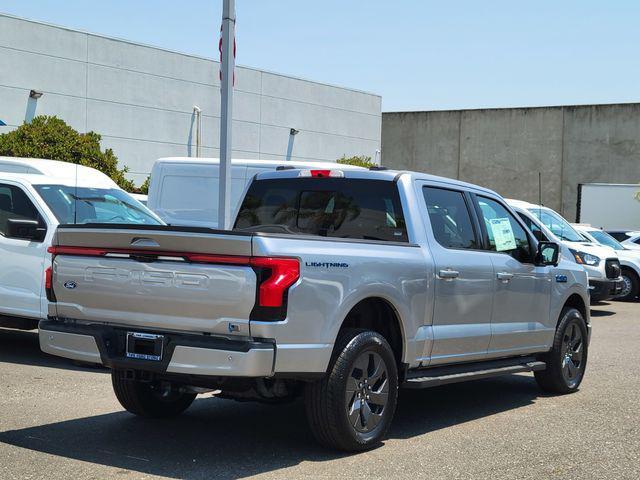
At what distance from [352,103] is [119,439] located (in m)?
37.6

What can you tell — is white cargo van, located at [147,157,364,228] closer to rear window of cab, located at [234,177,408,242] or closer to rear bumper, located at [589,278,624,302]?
rear bumper, located at [589,278,624,302]

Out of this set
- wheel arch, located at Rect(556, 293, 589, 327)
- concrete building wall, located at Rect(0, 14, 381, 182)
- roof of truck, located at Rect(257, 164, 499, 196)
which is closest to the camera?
roof of truck, located at Rect(257, 164, 499, 196)

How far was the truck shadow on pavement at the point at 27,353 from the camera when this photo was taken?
416 inches

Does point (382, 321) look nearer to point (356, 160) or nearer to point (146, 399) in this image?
point (146, 399)

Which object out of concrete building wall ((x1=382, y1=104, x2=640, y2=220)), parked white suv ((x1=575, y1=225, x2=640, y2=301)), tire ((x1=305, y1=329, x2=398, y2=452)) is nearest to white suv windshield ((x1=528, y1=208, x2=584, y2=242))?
parked white suv ((x1=575, y1=225, x2=640, y2=301))

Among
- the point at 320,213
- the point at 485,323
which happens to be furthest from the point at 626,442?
the point at 320,213

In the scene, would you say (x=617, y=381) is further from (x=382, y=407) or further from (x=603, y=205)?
(x=603, y=205)

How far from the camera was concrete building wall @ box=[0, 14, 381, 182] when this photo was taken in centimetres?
3075

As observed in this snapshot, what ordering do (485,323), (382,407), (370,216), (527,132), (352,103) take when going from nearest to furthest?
(382,407) → (370,216) → (485,323) → (352,103) → (527,132)

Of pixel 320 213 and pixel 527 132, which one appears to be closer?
pixel 320 213

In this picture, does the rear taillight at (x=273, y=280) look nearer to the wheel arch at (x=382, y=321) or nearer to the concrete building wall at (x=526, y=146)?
the wheel arch at (x=382, y=321)

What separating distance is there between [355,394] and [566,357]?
3.62 m

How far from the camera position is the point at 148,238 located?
6.39 meters

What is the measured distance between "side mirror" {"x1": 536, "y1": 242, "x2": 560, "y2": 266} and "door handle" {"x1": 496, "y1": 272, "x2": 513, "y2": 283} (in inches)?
23.7
